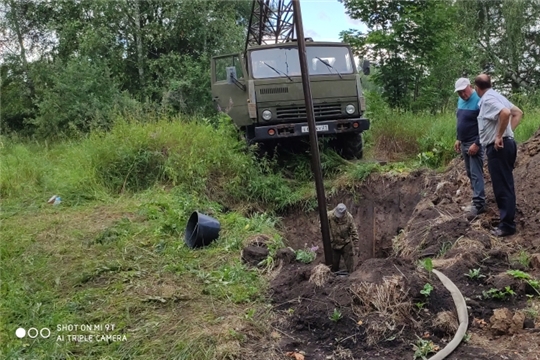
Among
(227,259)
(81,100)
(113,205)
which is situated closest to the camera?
(227,259)

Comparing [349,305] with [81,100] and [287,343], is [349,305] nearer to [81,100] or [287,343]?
[287,343]

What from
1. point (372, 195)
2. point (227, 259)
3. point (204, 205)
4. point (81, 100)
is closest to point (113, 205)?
point (204, 205)

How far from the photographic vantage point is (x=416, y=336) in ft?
10.2

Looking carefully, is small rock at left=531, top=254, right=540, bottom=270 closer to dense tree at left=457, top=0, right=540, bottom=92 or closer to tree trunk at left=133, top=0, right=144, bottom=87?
tree trunk at left=133, top=0, right=144, bottom=87

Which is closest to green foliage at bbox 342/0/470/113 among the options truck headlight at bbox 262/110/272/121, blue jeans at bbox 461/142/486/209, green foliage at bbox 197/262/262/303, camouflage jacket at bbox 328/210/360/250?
truck headlight at bbox 262/110/272/121

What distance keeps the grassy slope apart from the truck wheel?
52cm

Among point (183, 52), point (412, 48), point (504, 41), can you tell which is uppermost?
point (183, 52)

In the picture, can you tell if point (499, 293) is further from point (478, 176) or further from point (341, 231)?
point (478, 176)

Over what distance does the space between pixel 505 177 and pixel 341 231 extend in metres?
1.69

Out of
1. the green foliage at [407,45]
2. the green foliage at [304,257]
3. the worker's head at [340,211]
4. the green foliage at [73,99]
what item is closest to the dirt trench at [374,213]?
the worker's head at [340,211]

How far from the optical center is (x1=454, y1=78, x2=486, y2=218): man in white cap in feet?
17.0

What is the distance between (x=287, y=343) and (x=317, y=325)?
11.0 inches

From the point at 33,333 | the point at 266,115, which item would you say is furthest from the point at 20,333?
the point at 266,115

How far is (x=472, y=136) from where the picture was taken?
5262 millimetres
